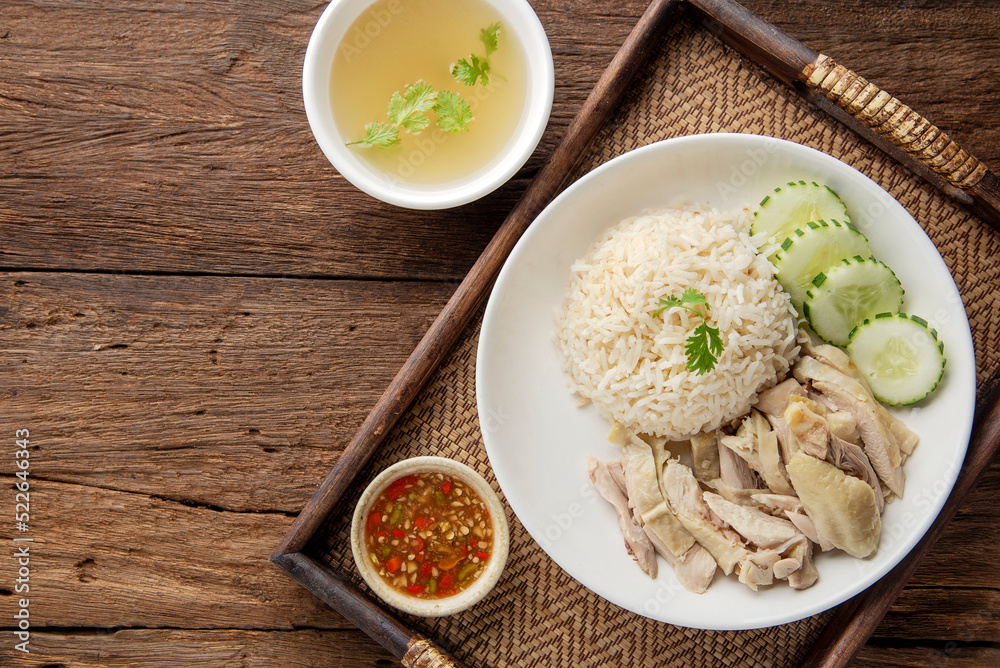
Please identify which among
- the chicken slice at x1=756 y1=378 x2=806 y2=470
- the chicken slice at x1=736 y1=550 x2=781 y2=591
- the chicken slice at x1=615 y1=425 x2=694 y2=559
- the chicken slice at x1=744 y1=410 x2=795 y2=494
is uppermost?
the chicken slice at x1=756 y1=378 x2=806 y2=470

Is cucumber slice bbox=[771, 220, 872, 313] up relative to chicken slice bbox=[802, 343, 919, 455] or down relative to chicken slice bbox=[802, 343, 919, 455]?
up

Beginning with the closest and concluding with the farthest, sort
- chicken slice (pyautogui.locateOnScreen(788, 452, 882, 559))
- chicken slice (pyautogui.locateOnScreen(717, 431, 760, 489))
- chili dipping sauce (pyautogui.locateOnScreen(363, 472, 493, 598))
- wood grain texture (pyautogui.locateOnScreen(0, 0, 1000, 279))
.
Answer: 1. chicken slice (pyautogui.locateOnScreen(788, 452, 882, 559))
2. chicken slice (pyautogui.locateOnScreen(717, 431, 760, 489))
3. chili dipping sauce (pyautogui.locateOnScreen(363, 472, 493, 598))
4. wood grain texture (pyautogui.locateOnScreen(0, 0, 1000, 279))

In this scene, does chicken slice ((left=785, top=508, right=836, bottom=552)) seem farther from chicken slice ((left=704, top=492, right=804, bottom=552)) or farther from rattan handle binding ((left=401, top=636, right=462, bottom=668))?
rattan handle binding ((left=401, top=636, right=462, bottom=668))

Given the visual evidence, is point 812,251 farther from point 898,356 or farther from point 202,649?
point 202,649

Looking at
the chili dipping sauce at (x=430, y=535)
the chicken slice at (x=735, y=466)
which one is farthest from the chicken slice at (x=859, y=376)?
the chili dipping sauce at (x=430, y=535)

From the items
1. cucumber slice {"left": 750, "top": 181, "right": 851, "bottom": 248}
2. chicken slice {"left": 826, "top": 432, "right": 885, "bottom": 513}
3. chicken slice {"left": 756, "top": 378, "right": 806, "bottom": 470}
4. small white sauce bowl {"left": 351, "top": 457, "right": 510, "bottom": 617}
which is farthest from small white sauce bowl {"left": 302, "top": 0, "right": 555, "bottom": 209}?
chicken slice {"left": 826, "top": 432, "right": 885, "bottom": 513}

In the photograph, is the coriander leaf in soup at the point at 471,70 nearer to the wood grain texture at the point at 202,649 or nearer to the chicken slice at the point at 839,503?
the chicken slice at the point at 839,503

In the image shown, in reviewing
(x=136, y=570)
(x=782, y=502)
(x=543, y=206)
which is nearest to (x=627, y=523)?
(x=782, y=502)

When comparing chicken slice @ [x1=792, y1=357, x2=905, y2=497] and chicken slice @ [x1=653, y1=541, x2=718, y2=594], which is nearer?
chicken slice @ [x1=792, y1=357, x2=905, y2=497]
